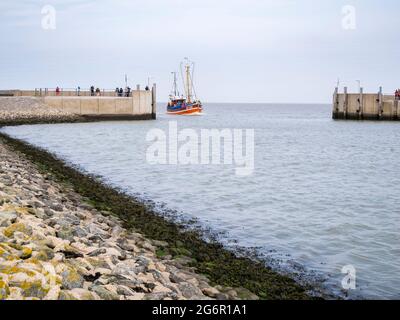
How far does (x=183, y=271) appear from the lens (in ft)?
29.7

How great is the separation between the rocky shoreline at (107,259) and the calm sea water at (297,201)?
1.31 meters

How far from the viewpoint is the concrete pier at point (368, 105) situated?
71375 millimetres

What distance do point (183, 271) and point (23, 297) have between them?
141 inches

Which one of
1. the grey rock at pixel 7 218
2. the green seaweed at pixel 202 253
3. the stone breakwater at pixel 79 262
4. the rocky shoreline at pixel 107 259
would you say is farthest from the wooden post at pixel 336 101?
the grey rock at pixel 7 218

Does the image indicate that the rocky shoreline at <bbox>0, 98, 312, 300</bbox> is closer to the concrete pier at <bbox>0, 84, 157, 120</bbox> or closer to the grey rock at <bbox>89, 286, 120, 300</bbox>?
the grey rock at <bbox>89, 286, 120, 300</bbox>

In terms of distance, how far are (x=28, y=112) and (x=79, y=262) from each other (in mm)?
57025

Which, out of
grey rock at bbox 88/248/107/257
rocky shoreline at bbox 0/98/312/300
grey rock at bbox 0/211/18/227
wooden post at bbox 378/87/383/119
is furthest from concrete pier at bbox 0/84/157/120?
grey rock at bbox 88/248/107/257

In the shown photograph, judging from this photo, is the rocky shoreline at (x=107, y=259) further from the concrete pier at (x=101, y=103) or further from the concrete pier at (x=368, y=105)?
the concrete pier at (x=368, y=105)

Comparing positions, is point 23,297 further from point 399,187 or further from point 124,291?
point 399,187

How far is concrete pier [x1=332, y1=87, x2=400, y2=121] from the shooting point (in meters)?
71.4

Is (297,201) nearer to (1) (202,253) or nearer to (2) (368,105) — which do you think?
(1) (202,253)

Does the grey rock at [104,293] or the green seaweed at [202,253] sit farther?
the green seaweed at [202,253]

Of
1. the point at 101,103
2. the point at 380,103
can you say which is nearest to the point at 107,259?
the point at 101,103
